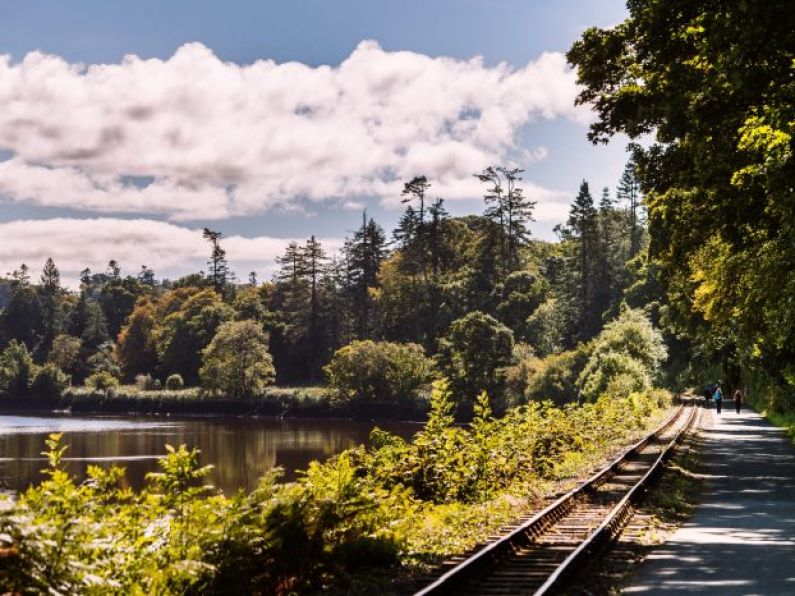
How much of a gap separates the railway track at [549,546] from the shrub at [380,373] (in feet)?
257

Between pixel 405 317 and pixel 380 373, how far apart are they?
21.5 meters

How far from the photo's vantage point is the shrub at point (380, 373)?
9988 cm

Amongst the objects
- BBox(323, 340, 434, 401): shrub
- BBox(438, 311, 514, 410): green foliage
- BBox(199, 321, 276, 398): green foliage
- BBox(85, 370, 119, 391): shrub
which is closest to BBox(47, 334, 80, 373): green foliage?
BBox(85, 370, 119, 391): shrub

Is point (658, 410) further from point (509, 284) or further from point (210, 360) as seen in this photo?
point (210, 360)

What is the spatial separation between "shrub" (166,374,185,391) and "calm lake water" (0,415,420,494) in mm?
25303

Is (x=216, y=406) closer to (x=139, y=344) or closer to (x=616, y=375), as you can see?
(x=139, y=344)

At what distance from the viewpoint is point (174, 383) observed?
416 feet

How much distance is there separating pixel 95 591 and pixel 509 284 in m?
102

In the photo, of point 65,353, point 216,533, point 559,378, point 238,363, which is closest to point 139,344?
point 65,353

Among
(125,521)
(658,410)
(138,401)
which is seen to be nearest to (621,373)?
(658,410)

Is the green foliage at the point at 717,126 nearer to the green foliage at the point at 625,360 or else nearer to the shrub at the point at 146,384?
the green foliage at the point at 625,360

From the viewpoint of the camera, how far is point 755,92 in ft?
55.2

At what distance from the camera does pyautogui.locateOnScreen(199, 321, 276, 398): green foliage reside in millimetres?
112500

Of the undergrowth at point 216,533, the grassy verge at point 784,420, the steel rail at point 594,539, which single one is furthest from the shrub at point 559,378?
the undergrowth at point 216,533
